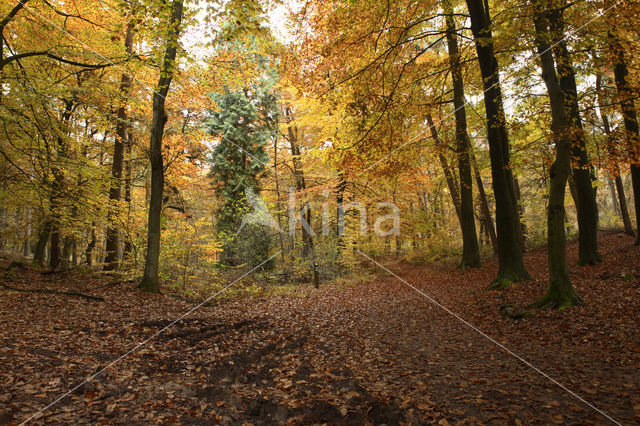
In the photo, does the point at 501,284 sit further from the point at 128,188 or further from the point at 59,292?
the point at 128,188

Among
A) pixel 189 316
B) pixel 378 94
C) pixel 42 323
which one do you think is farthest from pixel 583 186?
pixel 42 323

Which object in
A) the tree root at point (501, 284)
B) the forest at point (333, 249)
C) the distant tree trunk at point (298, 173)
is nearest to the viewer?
the forest at point (333, 249)

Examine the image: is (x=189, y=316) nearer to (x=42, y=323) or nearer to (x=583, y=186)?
(x=42, y=323)

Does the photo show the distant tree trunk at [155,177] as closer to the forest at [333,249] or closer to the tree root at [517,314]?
the forest at [333,249]

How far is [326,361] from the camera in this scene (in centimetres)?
572

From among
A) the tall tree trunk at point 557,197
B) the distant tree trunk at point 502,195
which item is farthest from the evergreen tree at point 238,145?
the tall tree trunk at point 557,197

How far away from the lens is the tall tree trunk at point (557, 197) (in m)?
6.31

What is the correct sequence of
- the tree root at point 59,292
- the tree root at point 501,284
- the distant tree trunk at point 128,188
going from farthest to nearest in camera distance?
1. the distant tree trunk at point 128,188
2. the tree root at point 501,284
3. the tree root at point 59,292

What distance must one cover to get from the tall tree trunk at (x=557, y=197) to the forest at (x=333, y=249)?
0.04m

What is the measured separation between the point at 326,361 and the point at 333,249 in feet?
38.7

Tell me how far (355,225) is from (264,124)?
27.3ft

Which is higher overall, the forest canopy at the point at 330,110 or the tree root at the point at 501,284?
the forest canopy at the point at 330,110

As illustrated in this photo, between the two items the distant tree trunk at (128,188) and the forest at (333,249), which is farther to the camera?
the distant tree trunk at (128,188)

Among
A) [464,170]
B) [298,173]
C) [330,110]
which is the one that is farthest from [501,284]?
[298,173]
